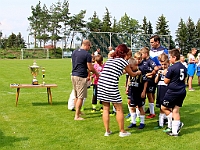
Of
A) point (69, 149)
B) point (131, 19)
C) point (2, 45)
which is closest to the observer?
point (69, 149)

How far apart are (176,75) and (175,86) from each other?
0.22 m

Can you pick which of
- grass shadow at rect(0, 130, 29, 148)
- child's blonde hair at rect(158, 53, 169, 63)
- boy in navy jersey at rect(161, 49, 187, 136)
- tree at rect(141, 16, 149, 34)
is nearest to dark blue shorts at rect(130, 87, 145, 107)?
boy in navy jersey at rect(161, 49, 187, 136)

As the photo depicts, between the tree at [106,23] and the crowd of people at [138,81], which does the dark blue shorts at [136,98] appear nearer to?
the crowd of people at [138,81]

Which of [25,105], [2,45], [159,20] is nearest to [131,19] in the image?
[159,20]

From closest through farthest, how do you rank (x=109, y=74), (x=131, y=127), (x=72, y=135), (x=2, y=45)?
(x=109, y=74)
(x=72, y=135)
(x=131, y=127)
(x=2, y=45)

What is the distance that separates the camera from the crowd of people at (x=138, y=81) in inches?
235

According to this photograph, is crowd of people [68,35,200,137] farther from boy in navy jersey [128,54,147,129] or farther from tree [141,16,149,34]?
tree [141,16,149,34]

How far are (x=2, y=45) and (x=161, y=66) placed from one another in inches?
2679

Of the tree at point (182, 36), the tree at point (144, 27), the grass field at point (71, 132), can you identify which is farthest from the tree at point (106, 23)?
the grass field at point (71, 132)

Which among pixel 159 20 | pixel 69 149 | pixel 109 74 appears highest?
pixel 159 20

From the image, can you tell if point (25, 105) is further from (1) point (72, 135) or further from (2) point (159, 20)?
(2) point (159, 20)

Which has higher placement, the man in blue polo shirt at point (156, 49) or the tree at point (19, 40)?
the tree at point (19, 40)

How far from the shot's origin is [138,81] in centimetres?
687

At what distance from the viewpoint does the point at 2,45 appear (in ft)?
233
